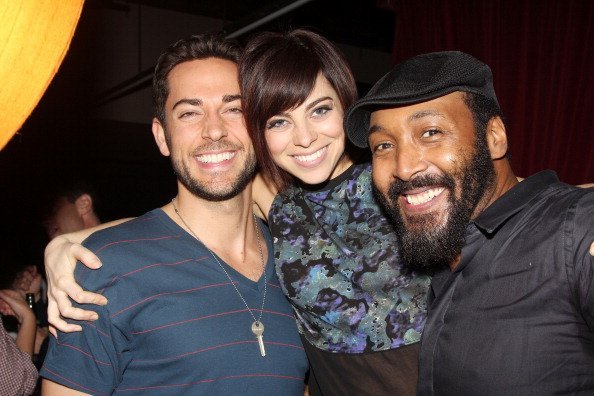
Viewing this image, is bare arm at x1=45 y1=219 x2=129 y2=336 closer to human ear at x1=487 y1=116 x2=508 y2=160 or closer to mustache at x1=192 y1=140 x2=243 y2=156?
mustache at x1=192 y1=140 x2=243 y2=156

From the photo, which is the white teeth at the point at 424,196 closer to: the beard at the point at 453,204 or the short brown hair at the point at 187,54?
the beard at the point at 453,204

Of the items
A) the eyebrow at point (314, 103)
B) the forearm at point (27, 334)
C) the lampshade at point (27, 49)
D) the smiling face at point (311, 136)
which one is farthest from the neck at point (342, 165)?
the forearm at point (27, 334)

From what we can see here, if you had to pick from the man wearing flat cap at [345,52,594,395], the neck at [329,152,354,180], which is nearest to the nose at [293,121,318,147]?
the neck at [329,152,354,180]

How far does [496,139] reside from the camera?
1.54m

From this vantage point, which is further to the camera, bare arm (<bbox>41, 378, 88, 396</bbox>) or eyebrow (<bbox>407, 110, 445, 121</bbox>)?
bare arm (<bbox>41, 378, 88, 396</bbox>)

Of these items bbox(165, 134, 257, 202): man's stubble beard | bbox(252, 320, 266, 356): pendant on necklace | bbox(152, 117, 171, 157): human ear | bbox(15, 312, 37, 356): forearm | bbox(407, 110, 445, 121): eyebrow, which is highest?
bbox(407, 110, 445, 121): eyebrow

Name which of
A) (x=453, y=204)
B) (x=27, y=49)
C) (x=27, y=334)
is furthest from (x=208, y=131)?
(x=27, y=334)

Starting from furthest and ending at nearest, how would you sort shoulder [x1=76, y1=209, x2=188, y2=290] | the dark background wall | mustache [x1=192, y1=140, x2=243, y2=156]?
1. the dark background wall
2. mustache [x1=192, y1=140, x2=243, y2=156]
3. shoulder [x1=76, y1=209, x2=188, y2=290]

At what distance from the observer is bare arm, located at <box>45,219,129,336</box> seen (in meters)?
1.65

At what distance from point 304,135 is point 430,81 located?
61 centimetres

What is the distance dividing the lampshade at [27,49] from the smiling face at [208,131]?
1.34m

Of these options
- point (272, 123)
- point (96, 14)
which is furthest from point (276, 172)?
point (96, 14)

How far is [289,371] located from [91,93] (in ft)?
21.4

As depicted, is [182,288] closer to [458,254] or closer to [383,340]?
[383,340]
